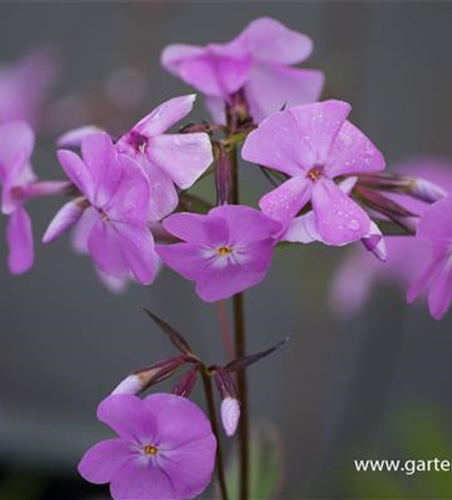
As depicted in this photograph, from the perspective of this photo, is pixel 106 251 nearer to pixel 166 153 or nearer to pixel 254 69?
pixel 166 153

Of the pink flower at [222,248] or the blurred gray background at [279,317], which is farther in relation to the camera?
the blurred gray background at [279,317]

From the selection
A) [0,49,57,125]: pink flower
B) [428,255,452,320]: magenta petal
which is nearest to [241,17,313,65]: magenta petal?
[428,255,452,320]: magenta petal

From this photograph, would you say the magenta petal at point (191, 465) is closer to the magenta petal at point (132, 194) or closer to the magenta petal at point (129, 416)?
the magenta petal at point (129, 416)

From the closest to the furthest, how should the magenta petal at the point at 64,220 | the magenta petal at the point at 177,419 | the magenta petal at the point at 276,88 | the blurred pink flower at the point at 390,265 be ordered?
the magenta petal at the point at 177,419, the magenta petal at the point at 64,220, the magenta petal at the point at 276,88, the blurred pink flower at the point at 390,265

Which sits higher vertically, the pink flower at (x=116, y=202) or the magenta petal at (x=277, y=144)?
the magenta petal at (x=277, y=144)

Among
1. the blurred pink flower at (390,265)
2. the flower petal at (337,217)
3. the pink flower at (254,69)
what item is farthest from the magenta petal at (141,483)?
the blurred pink flower at (390,265)

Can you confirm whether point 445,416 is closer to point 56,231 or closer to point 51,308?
point 51,308

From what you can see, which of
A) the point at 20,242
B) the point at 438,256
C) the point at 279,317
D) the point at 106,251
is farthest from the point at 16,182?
the point at 279,317
